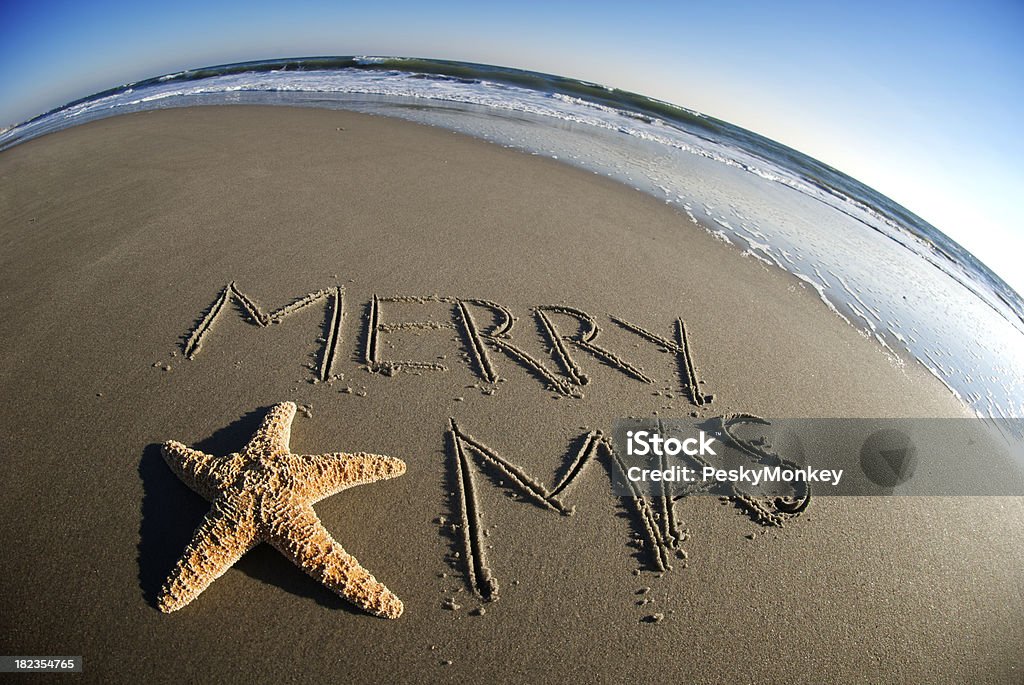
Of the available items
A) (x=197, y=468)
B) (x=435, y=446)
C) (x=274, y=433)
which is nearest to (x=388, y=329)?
(x=435, y=446)

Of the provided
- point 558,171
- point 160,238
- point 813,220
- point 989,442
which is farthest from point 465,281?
point 813,220

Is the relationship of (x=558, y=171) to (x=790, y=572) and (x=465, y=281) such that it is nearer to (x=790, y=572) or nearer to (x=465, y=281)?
(x=465, y=281)

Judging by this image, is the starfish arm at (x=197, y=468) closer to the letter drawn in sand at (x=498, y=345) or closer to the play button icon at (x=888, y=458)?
the letter drawn in sand at (x=498, y=345)

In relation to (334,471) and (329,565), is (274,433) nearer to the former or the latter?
(334,471)

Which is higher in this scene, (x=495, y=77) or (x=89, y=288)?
(x=495, y=77)

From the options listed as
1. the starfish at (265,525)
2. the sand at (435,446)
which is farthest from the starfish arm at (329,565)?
the sand at (435,446)

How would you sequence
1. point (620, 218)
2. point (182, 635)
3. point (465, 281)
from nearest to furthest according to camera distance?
point (182, 635) < point (465, 281) < point (620, 218)
